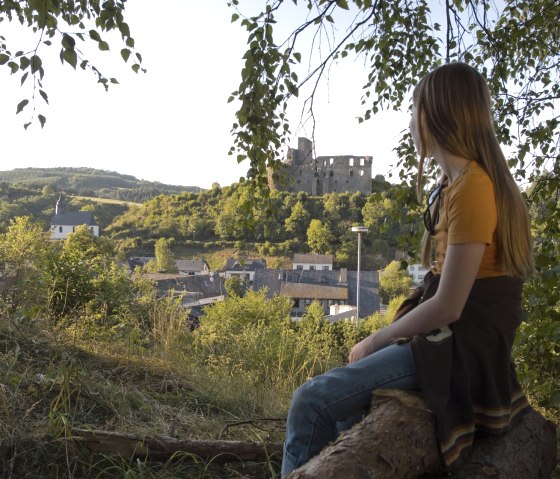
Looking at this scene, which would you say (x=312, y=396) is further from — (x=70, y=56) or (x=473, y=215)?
(x=70, y=56)

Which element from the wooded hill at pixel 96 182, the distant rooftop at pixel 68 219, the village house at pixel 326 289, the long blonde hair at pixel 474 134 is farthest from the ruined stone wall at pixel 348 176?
the long blonde hair at pixel 474 134

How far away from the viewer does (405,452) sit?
1392mm

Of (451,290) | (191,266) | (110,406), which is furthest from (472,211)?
(191,266)

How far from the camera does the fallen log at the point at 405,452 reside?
51.7 inches

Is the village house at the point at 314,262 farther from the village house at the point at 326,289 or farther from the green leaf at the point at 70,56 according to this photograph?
the green leaf at the point at 70,56

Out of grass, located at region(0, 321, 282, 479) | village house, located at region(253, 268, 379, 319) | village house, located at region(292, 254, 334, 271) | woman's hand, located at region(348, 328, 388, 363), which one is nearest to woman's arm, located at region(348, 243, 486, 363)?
woman's hand, located at region(348, 328, 388, 363)

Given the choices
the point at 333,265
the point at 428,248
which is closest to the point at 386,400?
the point at 428,248

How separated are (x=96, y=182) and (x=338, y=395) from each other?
96.4 m

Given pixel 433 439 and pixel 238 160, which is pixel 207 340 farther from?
pixel 433 439

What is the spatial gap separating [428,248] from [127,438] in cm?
133

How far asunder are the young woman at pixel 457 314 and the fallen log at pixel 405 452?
4 cm

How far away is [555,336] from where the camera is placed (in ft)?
8.71

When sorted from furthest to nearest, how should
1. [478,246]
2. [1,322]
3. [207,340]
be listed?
[207,340] < [1,322] < [478,246]

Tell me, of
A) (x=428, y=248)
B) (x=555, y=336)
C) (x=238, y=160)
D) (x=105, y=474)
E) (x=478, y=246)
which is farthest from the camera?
(x=238, y=160)
